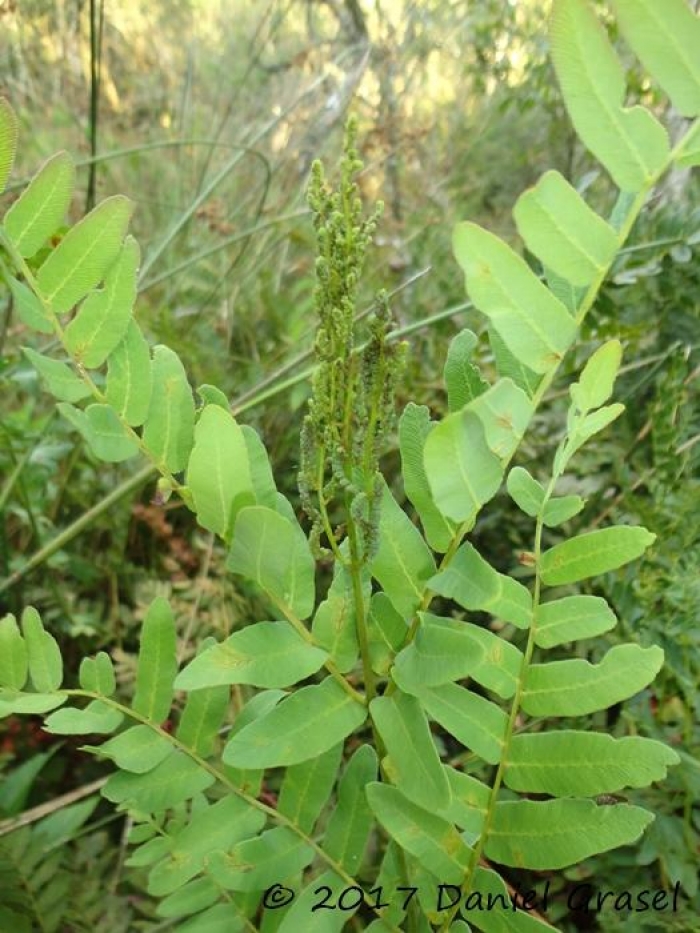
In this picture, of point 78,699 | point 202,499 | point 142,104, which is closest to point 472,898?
point 202,499

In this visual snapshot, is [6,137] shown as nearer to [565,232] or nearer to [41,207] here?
[41,207]

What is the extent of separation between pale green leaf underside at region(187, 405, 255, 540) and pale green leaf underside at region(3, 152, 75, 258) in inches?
5.9

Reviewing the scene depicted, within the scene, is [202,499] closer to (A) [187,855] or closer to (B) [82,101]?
(A) [187,855]

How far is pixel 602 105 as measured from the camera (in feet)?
1.30

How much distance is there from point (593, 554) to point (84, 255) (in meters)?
0.33

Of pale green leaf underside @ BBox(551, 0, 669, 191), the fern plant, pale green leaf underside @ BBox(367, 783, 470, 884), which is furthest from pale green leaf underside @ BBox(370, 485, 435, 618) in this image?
pale green leaf underside @ BBox(551, 0, 669, 191)

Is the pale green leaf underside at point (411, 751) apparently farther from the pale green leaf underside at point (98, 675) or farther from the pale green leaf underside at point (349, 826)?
the pale green leaf underside at point (98, 675)

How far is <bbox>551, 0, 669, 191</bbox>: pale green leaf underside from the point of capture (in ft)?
1.24

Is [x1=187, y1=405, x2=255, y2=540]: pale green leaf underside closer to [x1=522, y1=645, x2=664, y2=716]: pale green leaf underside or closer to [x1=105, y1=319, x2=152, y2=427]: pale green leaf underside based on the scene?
[x1=105, y1=319, x2=152, y2=427]: pale green leaf underside

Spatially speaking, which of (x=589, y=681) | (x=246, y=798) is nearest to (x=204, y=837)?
(x=246, y=798)

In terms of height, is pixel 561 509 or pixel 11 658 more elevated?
pixel 11 658

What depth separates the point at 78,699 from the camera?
0.80 metres

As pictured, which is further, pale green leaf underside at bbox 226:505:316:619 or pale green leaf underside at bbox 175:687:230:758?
pale green leaf underside at bbox 175:687:230:758

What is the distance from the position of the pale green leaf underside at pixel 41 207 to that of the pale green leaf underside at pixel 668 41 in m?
0.29
